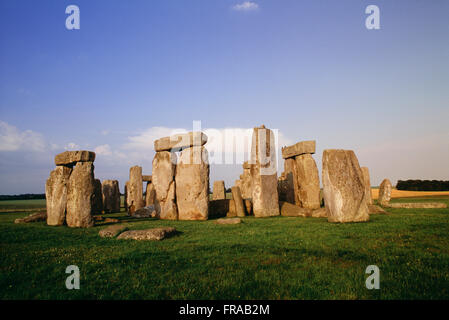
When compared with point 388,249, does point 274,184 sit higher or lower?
higher

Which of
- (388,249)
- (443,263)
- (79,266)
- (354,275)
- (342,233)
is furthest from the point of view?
(342,233)

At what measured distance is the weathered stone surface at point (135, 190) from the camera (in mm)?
19312

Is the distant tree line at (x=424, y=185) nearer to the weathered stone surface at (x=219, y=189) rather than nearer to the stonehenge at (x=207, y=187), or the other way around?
the stonehenge at (x=207, y=187)

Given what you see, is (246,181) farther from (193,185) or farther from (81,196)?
(81,196)

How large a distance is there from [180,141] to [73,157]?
5254mm

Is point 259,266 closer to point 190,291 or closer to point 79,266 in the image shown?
point 190,291

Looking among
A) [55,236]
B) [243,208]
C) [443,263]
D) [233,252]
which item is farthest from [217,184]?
[443,263]

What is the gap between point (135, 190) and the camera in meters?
19.6

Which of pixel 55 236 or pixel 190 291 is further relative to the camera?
pixel 55 236

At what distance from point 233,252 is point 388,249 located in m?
3.18

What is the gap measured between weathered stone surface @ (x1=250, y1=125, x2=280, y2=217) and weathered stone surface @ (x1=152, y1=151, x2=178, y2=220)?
423 cm

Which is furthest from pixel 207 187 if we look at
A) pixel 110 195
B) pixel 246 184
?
pixel 246 184

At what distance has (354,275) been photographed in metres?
4.08

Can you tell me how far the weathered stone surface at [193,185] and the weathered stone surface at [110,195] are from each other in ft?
32.1
